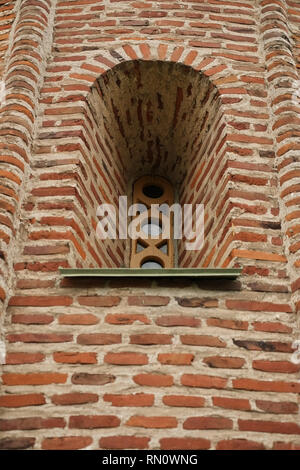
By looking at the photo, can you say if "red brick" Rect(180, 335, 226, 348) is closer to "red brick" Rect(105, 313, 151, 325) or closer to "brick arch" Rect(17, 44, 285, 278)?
"red brick" Rect(105, 313, 151, 325)

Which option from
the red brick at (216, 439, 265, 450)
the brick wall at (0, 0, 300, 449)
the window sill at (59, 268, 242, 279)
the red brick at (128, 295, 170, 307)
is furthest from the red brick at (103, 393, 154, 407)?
the window sill at (59, 268, 242, 279)

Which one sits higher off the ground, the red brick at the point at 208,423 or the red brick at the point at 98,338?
the red brick at the point at 98,338

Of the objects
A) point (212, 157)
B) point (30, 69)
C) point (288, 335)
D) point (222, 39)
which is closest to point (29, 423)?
point (288, 335)

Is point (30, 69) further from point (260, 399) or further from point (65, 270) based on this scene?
point (260, 399)

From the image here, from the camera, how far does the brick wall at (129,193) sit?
2551 millimetres

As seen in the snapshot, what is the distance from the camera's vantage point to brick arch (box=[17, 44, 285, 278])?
10.6ft

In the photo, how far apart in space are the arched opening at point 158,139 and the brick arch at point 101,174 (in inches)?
0.7

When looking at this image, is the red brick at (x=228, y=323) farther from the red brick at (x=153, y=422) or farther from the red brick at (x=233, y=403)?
the red brick at (x=153, y=422)

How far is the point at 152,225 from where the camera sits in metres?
4.43

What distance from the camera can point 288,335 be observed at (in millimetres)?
2828

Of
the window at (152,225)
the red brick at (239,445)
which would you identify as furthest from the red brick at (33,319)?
the window at (152,225)

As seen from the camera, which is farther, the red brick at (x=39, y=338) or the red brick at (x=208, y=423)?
the red brick at (x=39, y=338)

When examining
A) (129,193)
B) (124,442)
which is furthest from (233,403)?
(129,193)

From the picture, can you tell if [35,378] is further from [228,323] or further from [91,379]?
[228,323]
